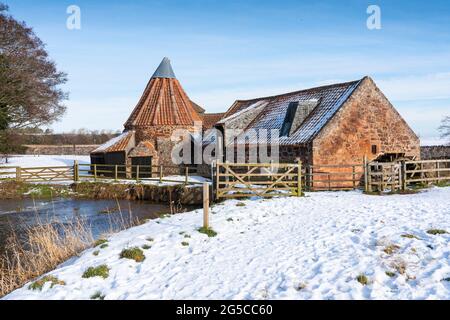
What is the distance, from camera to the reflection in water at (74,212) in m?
15.2

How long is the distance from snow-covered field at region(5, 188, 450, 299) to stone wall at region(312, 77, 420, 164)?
8500 mm

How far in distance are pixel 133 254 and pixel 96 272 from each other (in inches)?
42.9

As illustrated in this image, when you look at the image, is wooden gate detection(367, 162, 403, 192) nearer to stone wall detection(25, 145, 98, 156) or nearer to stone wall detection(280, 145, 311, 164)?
stone wall detection(280, 145, 311, 164)

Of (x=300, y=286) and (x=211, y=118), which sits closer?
(x=300, y=286)

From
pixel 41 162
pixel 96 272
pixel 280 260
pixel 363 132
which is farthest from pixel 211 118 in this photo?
pixel 96 272

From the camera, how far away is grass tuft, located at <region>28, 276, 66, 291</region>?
22.7 feet

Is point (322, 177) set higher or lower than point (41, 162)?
lower

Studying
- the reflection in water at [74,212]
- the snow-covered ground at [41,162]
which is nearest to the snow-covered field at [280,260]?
the reflection in water at [74,212]

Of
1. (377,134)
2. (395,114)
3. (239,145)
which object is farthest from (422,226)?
(239,145)

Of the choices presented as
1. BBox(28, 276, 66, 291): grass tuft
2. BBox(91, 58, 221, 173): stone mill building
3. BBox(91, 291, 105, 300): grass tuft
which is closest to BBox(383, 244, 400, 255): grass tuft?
BBox(91, 291, 105, 300): grass tuft

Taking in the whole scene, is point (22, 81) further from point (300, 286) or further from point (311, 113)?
point (300, 286)

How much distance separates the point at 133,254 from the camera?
841 cm
